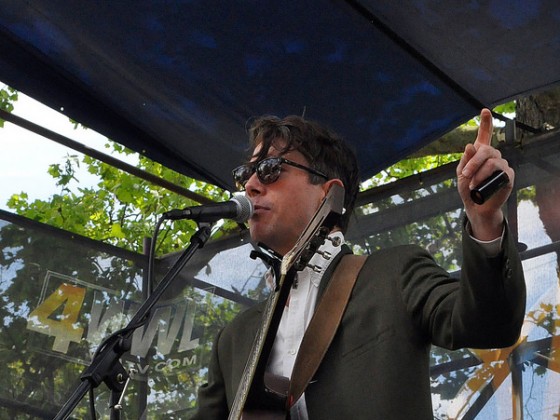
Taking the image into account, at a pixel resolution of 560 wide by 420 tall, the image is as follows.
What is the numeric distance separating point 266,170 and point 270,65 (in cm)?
102

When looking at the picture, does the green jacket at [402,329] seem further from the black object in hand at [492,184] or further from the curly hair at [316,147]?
the curly hair at [316,147]

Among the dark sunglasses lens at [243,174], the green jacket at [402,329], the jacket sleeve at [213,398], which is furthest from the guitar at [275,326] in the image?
the dark sunglasses lens at [243,174]

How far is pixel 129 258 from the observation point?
5.45 m

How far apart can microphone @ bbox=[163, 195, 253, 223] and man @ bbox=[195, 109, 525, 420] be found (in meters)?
0.10

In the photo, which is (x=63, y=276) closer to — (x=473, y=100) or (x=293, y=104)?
(x=293, y=104)

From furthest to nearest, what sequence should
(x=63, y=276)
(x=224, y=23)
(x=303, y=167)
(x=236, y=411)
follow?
1. (x=63, y=276)
2. (x=224, y=23)
3. (x=303, y=167)
4. (x=236, y=411)

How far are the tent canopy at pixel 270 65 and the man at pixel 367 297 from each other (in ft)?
2.07

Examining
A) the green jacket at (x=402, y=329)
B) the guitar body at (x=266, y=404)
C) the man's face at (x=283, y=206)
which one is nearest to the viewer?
the green jacket at (x=402, y=329)

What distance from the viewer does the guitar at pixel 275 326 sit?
9.86 ft

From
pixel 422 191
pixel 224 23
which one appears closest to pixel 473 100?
pixel 422 191

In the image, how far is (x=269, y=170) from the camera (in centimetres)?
364

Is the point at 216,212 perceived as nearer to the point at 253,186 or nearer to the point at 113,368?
the point at 253,186

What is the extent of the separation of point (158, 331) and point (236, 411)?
2.34 m

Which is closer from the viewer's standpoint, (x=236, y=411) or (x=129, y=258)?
(x=236, y=411)
